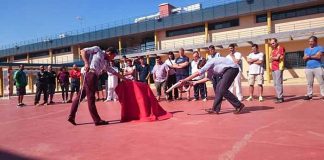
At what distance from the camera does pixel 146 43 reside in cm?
4162

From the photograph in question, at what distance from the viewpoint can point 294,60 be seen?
2870 cm

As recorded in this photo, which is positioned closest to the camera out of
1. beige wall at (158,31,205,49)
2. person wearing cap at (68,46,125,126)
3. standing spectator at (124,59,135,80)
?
person wearing cap at (68,46,125,126)

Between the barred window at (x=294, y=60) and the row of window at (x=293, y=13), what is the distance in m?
3.41

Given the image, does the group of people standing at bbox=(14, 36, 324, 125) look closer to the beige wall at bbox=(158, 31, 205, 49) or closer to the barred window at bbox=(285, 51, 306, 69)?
the barred window at bbox=(285, 51, 306, 69)

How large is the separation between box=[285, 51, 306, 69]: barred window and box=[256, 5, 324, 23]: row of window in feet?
11.2

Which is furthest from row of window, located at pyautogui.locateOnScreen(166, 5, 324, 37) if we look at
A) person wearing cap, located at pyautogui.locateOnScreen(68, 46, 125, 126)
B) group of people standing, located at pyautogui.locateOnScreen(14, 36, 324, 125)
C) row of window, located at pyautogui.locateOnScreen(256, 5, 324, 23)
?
person wearing cap, located at pyautogui.locateOnScreen(68, 46, 125, 126)

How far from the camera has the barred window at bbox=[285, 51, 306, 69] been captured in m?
28.2

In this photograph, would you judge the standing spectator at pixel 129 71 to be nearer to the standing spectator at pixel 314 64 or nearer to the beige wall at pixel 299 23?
the standing spectator at pixel 314 64

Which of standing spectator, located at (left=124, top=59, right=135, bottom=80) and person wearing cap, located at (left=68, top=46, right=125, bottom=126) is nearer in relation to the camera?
person wearing cap, located at (left=68, top=46, right=125, bottom=126)

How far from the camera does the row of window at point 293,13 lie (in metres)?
27.3

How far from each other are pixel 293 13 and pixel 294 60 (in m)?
4.23

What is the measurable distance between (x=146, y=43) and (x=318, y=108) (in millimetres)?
35366

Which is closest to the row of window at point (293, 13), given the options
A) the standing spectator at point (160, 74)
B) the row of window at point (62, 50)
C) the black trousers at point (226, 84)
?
the standing spectator at point (160, 74)

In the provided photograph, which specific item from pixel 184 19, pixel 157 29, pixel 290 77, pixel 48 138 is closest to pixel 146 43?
pixel 157 29
